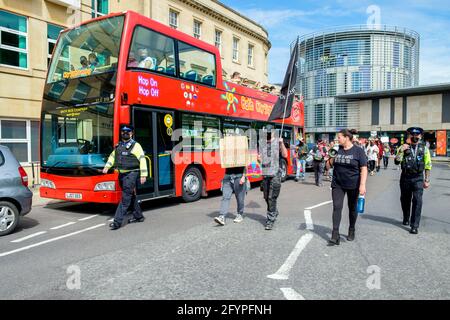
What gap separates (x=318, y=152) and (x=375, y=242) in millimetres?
8043

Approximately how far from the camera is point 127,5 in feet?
62.1

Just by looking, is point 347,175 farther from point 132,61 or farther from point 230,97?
point 230,97

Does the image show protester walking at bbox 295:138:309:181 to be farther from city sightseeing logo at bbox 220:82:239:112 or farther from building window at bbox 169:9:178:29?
building window at bbox 169:9:178:29

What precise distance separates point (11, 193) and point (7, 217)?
42 cm

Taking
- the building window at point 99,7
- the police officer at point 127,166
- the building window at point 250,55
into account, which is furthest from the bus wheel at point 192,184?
the building window at point 250,55

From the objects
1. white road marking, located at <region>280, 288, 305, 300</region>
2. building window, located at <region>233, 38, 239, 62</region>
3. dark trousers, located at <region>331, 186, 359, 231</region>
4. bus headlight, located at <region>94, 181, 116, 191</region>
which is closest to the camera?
white road marking, located at <region>280, 288, 305, 300</region>

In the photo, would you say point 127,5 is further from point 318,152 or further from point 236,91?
point 318,152

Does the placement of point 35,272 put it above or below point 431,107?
below

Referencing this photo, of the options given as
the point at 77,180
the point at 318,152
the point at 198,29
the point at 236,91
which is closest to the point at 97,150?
the point at 77,180

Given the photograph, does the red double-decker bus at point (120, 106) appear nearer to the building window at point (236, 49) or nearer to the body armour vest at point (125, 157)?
the body armour vest at point (125, 157)

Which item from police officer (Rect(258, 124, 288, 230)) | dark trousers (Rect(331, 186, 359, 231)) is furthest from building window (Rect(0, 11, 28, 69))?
dark trousers (Rect(331, 186, 359, 231))

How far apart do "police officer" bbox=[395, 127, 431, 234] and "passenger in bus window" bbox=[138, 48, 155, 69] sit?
5.51m

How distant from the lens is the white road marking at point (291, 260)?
4133 mm

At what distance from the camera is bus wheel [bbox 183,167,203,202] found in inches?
373
